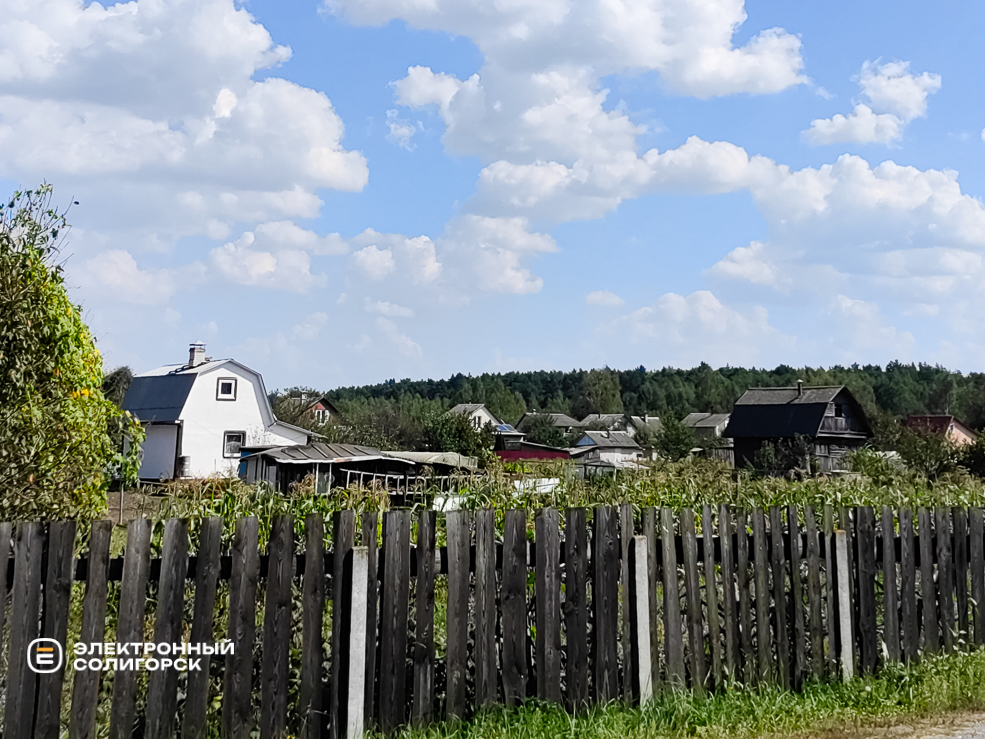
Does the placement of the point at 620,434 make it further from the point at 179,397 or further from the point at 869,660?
the point at 869,660

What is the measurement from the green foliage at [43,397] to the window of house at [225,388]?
120 feet

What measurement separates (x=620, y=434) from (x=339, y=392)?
57784 mm

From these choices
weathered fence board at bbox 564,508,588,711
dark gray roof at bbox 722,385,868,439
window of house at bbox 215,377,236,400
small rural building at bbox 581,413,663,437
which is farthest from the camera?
small rural building at bbox 581,413,663,437

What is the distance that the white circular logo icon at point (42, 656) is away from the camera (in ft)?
13.0

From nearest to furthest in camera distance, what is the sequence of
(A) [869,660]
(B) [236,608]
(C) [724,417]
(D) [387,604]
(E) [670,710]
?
(B) [236,608] → (D) [387,604] → (E) [670,710] → (A) [869,660] → (C) [724,417]

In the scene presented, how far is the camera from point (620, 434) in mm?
90875

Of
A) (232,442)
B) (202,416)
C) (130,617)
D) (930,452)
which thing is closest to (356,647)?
(130,617)

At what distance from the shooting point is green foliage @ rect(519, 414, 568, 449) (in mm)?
86500

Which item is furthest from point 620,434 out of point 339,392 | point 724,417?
point 339,392

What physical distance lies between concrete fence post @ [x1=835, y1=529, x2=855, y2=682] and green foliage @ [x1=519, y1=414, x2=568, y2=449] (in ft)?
261

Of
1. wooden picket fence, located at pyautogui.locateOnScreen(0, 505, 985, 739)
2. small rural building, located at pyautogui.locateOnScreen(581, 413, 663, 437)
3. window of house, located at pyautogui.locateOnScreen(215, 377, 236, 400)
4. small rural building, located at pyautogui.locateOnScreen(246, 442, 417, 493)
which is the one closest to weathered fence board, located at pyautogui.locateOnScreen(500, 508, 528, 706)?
wooden picket fence, located at pyautogui.locateOnScreen(0, 505, 985, 739)

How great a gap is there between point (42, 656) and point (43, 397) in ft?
8.30

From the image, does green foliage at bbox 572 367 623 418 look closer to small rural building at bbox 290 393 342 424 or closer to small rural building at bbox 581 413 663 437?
small rural building at bbox 581 413 663 437

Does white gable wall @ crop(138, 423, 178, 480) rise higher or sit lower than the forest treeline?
lower
